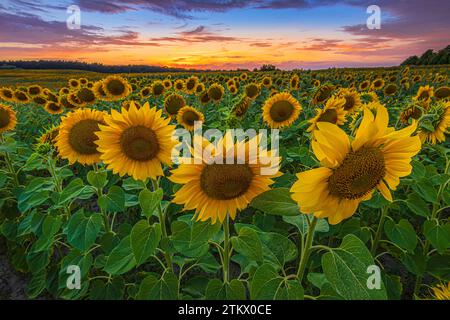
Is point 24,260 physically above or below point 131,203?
below

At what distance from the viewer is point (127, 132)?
201 cm

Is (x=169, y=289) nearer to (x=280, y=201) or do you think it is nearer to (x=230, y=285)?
(x=230, y=285)

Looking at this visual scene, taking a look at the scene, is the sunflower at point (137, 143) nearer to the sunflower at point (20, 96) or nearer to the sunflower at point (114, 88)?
the sunflower at point (114, 88)

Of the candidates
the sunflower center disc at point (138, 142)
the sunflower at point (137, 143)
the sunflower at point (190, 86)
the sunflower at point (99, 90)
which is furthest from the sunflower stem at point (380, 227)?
the sunflower at point (190, 86)

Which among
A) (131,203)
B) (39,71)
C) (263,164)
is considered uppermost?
(39,71)

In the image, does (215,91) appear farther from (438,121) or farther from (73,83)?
(73,83)

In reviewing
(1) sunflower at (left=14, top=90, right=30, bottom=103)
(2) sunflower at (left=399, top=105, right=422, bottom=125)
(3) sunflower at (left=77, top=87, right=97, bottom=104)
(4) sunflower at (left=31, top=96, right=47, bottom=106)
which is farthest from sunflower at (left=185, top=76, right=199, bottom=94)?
(2) sunflower at (left=399, top=105, right=422, bottom=125)

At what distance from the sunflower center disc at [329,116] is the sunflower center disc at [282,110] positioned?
117 cm

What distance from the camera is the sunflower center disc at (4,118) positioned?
3669 millimetres

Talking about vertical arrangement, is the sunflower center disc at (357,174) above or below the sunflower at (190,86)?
below

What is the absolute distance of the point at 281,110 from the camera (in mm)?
4977

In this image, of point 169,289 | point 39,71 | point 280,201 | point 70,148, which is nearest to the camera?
point 280,201
